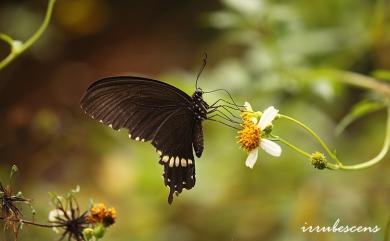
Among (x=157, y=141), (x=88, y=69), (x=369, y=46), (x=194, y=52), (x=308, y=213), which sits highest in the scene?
(x=194, y=52)

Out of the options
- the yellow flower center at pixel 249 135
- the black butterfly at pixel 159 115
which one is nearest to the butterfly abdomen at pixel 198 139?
the black butterfly at pixel 159 115

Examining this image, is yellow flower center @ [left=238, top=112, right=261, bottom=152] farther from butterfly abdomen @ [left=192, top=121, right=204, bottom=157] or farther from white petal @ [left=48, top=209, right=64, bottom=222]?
white petal @ [left=48, top=209, right=64, bottom=222]

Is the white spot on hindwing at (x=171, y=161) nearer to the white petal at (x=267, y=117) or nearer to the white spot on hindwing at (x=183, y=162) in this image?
the white spot on hindwing at (x=183, y=162)

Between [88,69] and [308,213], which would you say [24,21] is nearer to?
[88,69]

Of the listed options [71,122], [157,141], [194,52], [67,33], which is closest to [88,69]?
[67,33]

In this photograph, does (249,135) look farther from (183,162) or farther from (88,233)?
(88,233)
